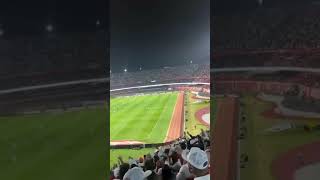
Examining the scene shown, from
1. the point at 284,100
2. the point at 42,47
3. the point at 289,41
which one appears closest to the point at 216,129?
the point at 284,100

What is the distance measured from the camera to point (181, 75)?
4.17 meters

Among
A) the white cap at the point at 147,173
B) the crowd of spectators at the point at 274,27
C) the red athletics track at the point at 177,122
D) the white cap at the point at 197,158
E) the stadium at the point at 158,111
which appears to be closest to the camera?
the crowd of spectators at the point at 274,27

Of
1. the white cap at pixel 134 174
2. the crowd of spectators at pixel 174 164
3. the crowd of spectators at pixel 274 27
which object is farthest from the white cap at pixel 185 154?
the crowd of spectators at pixel 274 27

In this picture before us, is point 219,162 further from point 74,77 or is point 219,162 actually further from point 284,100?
point 74,77

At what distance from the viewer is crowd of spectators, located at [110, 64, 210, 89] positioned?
386 centimetres

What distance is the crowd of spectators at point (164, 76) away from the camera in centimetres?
386

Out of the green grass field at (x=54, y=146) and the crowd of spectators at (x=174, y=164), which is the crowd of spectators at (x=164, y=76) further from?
the crowd of spectators at (x=174, y=164)

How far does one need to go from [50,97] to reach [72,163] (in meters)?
0.62

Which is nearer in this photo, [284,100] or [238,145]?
[284,100]

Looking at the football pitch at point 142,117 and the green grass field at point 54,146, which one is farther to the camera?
the football pitch at point 142,117

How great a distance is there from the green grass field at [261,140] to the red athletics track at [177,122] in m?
1.00

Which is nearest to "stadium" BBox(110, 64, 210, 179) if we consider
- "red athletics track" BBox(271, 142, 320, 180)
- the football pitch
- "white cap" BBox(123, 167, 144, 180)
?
the football pitch

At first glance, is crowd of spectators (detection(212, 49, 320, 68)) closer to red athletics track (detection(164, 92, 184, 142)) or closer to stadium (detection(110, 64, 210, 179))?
stadium (detection(110, 64, 210, 179))

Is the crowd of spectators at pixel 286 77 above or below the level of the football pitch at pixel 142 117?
above
